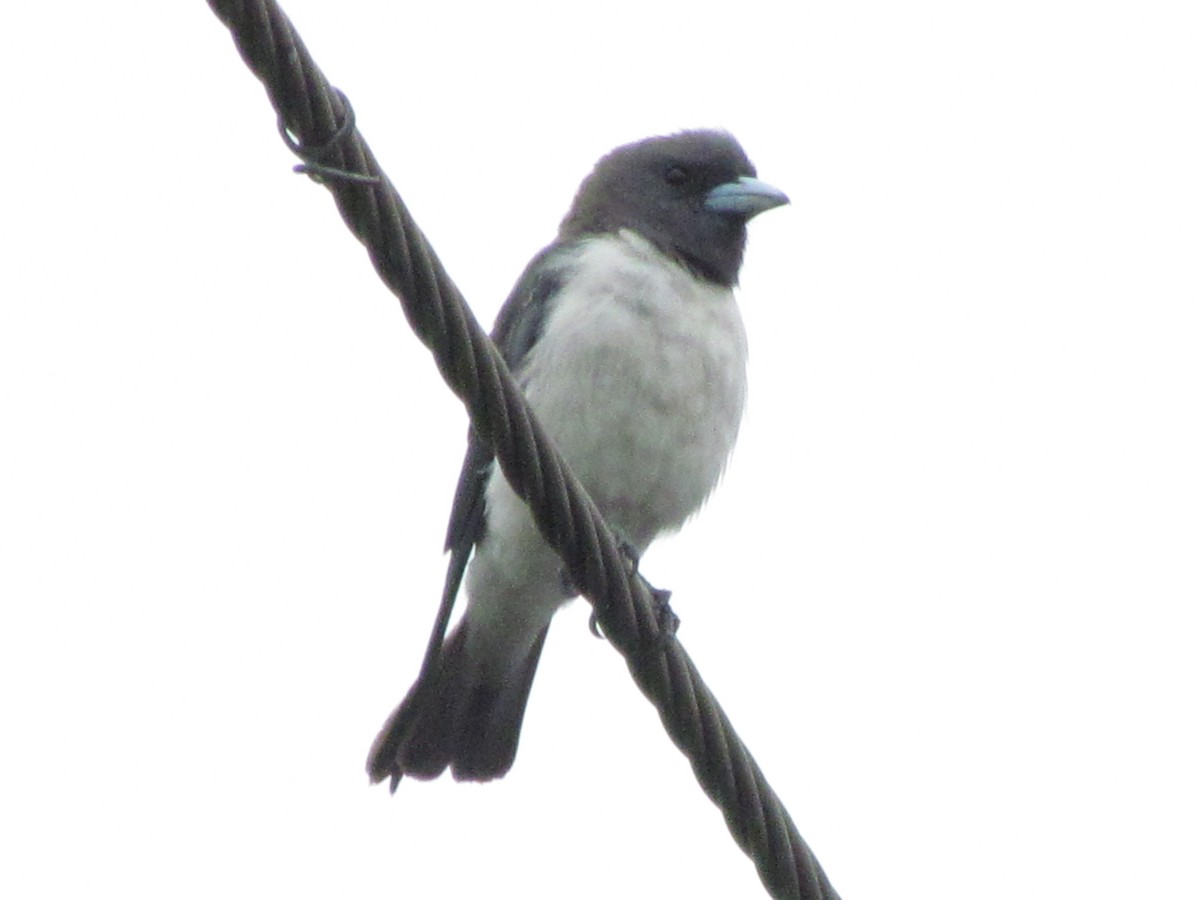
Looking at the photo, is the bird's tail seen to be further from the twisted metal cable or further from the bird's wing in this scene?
the twisted metal cable

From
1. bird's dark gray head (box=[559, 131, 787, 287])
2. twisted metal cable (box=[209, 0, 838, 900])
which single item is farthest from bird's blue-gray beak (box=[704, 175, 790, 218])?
twisted metal cable (box=[209, 0, 838, 900])

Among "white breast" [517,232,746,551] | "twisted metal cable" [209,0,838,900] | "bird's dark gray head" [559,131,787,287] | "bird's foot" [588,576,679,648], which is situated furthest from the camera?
"bird's dark gray head" [559,131,787,287]

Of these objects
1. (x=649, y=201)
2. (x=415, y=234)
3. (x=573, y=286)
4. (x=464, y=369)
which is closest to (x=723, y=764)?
(x=464, y=369)

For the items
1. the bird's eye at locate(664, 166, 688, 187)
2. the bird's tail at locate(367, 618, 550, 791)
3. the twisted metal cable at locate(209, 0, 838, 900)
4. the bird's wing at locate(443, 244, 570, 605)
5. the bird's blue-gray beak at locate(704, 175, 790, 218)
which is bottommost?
the twisted metal cable at locate(209, 0, 838, 900)

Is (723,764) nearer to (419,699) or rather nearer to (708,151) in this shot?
(419,699)

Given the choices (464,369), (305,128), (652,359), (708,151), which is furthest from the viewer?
(708,151)

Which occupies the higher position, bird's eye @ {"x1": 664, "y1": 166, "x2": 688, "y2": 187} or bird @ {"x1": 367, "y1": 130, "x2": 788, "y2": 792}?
bird's eye @ {"x1": 664, "y1": 166, "x2": 688, "y2": 187}

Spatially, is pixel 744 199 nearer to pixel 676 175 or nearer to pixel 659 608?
pixel 676 175

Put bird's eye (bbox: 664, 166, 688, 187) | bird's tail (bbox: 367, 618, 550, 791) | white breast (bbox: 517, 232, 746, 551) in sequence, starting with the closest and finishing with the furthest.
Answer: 1. white breast (bbox: 517, 232, 746, 551)
2. bird's tail (bbox: 367, 618, 550, 791)
3. bird's eye (bbox: 664, 166, 688, 187)

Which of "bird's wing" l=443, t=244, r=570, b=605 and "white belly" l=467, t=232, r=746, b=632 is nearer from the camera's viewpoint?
"white belly" l=467, t=232, r=746, b=632
